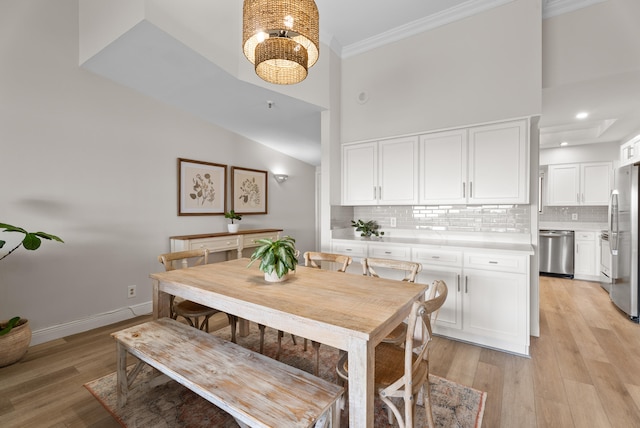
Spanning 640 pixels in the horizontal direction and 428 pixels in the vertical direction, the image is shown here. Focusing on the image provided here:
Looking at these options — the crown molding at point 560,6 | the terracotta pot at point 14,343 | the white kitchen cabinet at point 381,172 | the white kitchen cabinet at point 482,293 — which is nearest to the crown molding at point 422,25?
the crown molding at point 560,6

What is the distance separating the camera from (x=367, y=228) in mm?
3881

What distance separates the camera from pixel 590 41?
9.29 feet

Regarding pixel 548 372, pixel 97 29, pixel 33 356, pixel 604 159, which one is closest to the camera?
pixel 548 372

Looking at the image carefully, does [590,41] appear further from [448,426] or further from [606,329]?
[448,426]

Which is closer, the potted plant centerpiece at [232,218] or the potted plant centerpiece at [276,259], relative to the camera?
the potted plant centerpiece at [276,259]

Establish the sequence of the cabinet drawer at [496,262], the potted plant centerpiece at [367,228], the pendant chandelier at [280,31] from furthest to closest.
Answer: the potted plant centerpiece at [367,228], the cabinet drawer at [496,262], the pendant chandelier at [280,31]

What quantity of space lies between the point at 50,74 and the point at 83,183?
1073 mm

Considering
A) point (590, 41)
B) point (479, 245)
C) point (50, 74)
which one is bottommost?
point (479, 245)

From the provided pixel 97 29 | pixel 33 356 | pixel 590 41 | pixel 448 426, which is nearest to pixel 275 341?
pixel 448 426

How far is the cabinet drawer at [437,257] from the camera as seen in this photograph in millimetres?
2846

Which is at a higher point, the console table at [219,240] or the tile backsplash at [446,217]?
the tile backsplash at [446,217]

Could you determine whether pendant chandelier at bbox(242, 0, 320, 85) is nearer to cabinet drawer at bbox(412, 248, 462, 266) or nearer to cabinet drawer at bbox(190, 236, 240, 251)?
cabinet drawer at bbox(412, 248, 462, 266)

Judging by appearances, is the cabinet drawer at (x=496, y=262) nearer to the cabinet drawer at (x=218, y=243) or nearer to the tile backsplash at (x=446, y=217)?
the tile backsplash at (x=446, y=217)

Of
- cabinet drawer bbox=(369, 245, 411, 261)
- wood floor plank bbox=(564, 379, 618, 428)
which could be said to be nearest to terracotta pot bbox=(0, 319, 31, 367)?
cabinet drawer bbox=(369, 245, 411, 261)
